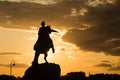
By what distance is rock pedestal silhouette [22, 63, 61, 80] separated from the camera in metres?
37.6

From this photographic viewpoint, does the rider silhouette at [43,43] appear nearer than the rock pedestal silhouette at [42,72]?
No

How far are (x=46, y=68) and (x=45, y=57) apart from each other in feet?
3.53

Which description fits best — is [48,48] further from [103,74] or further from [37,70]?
[103,74]

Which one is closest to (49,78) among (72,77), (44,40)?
(44,40)

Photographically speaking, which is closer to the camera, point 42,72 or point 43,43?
point 42,72

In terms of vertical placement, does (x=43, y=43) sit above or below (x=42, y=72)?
above

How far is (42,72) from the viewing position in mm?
37562

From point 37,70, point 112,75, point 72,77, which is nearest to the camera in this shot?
point 37,70

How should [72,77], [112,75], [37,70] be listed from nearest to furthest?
[37,70]
[112,75]
[72,77]

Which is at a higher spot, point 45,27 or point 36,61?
point 45,27

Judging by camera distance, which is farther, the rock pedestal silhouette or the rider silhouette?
the rider silhouette

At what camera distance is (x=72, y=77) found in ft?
245

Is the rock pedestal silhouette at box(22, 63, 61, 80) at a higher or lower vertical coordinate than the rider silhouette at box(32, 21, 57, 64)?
lower

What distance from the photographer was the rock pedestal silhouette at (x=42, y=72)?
3756 centimetres
